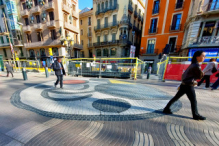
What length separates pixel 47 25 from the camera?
1756 centimetres

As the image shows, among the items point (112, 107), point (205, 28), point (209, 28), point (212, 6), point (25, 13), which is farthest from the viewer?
point (25, 13)

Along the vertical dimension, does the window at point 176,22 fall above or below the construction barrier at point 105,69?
above

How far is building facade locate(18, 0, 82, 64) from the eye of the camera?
17047 millimetres

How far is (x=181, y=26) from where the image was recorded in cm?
1495

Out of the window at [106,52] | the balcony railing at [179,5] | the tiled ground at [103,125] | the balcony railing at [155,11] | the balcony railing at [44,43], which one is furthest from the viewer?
the window at [106,52]

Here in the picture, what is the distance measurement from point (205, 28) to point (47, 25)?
93.4 feet

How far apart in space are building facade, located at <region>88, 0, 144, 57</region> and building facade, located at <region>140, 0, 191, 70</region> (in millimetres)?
3911

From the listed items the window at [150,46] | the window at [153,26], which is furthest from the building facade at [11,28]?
the window at [153,26]

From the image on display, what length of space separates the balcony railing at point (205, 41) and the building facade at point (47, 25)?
20669 millimetres

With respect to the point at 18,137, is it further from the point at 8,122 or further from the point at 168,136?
the point at 168,136

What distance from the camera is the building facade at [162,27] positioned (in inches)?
592

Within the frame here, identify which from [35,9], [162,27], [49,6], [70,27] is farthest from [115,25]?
[35,9]

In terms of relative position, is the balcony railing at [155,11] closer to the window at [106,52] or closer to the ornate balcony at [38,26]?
the window at [106,52]

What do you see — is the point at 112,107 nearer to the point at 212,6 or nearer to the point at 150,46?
the point at 150,46
